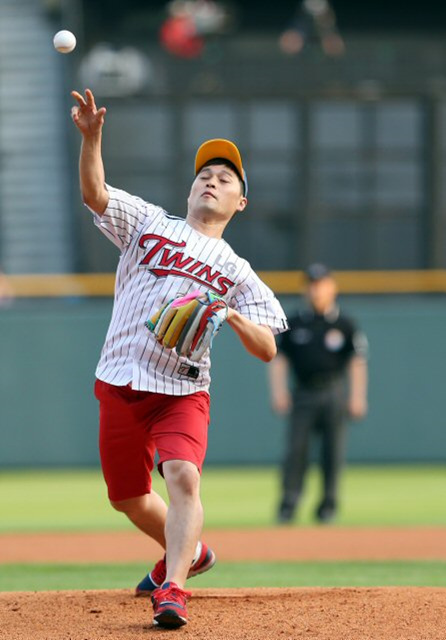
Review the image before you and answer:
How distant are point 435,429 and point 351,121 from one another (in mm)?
3176

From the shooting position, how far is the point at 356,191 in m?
13.2

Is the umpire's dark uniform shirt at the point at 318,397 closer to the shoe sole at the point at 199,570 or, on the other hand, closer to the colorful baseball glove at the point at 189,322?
the shoe sole at the point at 199,570

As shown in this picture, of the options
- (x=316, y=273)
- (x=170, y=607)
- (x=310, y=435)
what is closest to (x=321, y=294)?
(x=316, y=273)

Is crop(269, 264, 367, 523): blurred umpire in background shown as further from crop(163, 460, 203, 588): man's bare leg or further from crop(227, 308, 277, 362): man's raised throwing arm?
crop(163, 460, 203, 588): man's bare leg

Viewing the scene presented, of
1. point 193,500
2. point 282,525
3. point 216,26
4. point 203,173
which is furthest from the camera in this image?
point 216,26

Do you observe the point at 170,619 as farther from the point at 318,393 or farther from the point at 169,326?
the point at 318,393

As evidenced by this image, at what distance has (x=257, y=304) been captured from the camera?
4680 millimetres

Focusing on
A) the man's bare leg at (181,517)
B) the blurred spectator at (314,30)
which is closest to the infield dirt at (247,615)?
the man's bare leg at (181,517)

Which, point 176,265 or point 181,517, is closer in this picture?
point 181,517

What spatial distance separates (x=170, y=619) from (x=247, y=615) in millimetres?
440

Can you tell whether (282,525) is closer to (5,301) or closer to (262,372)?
(262,372)

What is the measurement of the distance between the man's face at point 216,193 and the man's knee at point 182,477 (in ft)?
3.02

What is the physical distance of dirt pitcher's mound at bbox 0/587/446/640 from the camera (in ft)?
13.8

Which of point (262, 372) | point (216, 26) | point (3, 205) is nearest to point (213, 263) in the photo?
point (262, 372)
